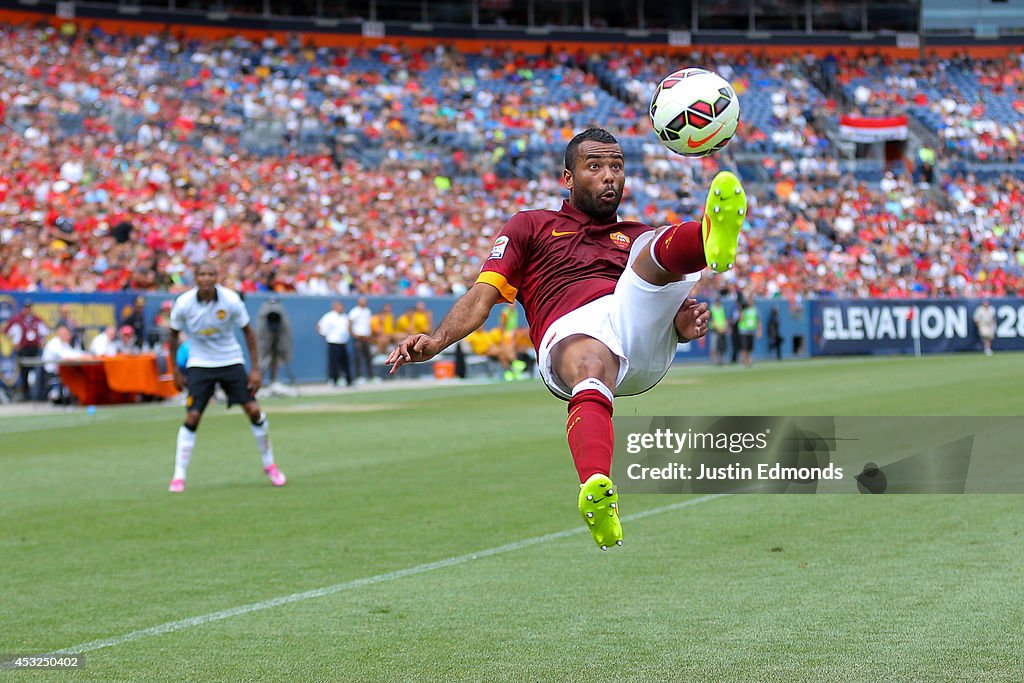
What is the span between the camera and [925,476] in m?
9.26

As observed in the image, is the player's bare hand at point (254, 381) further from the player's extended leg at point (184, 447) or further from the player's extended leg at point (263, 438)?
the player's extended leg at point (184, 447)

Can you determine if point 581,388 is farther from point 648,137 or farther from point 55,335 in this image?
point 648,137

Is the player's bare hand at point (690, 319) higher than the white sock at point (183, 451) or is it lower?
higher

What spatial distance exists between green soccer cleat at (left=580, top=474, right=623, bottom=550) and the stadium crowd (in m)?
22.5

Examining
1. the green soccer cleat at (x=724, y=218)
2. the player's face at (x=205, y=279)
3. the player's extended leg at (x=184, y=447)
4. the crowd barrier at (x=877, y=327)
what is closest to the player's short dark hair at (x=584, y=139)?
the green soccer cleat at (x=724, y=218)

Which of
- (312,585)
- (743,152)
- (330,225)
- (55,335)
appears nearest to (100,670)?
(312,585)

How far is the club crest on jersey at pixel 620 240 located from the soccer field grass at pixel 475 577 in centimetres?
198

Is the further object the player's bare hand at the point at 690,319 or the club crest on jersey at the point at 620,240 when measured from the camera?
the club crest on jersey at the point at 620,240

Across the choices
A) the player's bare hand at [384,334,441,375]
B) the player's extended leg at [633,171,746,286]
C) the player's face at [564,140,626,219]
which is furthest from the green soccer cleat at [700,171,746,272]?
the player's bare hand at [384,334,441,375]

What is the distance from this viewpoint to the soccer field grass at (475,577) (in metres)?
5.99

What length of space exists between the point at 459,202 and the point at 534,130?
595cm

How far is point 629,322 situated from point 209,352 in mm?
7278

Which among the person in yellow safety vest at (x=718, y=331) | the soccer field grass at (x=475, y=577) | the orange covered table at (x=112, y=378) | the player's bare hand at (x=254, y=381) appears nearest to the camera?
the soccer field grass at (x=475, y=577)

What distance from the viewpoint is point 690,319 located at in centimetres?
635
